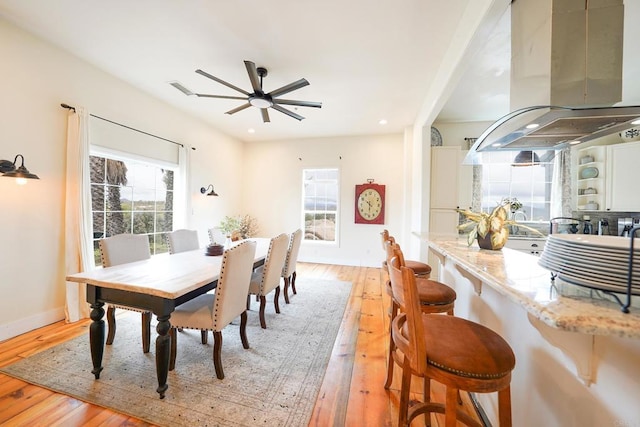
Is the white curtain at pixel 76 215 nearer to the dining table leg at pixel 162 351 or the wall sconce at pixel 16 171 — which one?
the wall sconce at pixel 16 171

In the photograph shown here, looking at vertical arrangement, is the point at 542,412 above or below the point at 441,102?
below

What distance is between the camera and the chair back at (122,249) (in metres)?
2.13

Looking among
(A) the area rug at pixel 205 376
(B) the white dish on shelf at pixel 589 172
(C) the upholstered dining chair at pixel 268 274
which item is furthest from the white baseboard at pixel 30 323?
(B) the white dish on shelf at pixel 589 172

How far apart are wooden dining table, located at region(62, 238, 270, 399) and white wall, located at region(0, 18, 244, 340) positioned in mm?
1316

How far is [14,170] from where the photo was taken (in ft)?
7.14

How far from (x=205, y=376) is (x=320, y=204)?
14.0 ft

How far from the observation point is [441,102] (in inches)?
118

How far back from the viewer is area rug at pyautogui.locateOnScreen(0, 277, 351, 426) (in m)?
1.51

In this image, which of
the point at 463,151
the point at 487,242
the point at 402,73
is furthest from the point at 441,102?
the point at 487,242

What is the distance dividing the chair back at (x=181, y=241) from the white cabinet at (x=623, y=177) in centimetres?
586

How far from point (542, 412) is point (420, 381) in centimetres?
96

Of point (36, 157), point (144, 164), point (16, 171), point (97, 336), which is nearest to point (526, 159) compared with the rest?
point (97, 336)

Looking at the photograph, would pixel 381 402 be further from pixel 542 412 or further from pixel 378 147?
pixel 378 147

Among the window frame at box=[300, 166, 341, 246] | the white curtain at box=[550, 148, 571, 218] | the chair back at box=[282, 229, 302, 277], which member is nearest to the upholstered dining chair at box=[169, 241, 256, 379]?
the chair back at box=[282, 229, 302, 277]
